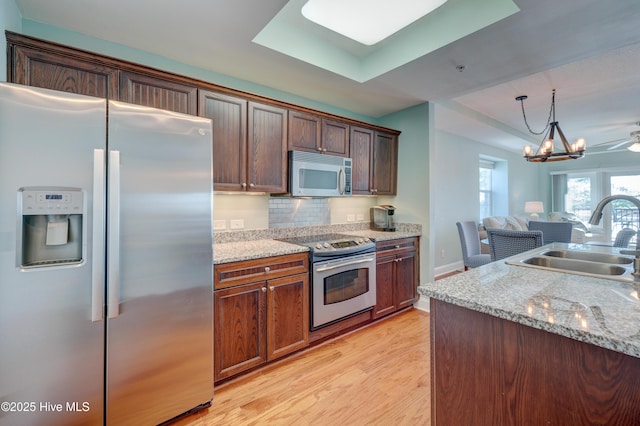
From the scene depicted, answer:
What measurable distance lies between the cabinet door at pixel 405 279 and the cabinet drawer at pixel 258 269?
1.30m

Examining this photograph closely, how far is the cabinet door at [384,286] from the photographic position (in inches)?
116

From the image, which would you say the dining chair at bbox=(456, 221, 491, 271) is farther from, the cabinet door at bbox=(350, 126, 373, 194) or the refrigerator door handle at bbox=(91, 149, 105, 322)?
the refrigerator door handle at bbox=(91, 149, 105, 322)

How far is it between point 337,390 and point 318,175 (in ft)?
A: 6.02

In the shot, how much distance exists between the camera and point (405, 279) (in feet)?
10.6

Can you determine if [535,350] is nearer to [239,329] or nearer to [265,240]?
[239,329]

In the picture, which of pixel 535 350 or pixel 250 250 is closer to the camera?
pixel 535 350

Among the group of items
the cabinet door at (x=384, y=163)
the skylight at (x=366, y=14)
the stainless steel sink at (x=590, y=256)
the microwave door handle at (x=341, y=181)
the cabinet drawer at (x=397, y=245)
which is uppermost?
the skylight at (x=366, y=14)

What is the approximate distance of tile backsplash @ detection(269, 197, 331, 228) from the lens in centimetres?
291

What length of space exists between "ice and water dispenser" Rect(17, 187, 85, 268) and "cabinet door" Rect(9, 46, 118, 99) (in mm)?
853

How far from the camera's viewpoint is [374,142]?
3.44 m

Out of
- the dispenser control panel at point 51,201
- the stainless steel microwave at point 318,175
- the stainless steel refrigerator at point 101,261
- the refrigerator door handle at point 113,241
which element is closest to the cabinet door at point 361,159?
the stainless steel microwave at point 318,175

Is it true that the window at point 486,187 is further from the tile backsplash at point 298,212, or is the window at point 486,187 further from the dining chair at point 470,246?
the tile backsplash at point 298,212

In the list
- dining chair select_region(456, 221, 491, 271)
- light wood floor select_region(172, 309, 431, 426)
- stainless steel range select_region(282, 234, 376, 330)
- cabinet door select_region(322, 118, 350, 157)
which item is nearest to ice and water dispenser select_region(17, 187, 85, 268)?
light wood floor select_region(172, 309, 431, 426)

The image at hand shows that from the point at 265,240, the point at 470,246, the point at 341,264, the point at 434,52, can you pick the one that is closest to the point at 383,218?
the point at 341,264
